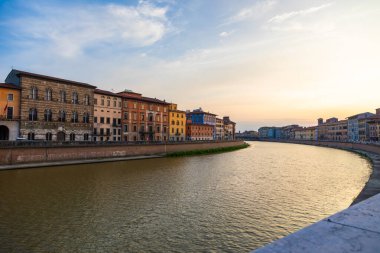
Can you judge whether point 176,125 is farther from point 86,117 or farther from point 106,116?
point 86,117

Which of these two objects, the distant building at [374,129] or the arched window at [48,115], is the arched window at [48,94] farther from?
the distant building at [374,129]

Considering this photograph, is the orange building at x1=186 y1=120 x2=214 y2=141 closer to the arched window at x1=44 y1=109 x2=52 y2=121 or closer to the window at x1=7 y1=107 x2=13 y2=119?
the arched window at x1=44 y1=109 x2=52 y2=121

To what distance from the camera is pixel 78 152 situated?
4022cm

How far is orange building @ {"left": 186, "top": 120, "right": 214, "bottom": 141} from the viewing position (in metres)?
91.7

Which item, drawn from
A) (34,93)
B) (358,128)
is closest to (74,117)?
(34,93)

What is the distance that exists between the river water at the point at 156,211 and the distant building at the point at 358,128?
10248cm

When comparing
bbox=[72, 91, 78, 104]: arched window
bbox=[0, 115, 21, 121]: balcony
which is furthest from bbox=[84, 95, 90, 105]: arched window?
bbox=[0, 115, 21, 121]: balcony

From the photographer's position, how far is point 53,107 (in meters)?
45.1

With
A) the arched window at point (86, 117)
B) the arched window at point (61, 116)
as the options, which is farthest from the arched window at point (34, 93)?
the arched window at point (86, 117)

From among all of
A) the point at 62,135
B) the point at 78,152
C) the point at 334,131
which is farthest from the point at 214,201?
the point at 334,131

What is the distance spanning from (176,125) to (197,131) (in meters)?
18.0

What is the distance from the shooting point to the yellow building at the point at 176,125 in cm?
7689

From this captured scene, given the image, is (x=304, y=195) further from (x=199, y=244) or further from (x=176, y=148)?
(x=176, y=148)

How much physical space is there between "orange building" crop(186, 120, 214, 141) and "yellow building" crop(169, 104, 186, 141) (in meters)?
10.1
